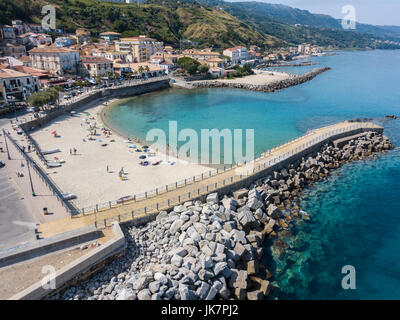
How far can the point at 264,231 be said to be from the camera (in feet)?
67.7

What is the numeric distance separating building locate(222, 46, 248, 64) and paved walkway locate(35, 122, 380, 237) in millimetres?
100780

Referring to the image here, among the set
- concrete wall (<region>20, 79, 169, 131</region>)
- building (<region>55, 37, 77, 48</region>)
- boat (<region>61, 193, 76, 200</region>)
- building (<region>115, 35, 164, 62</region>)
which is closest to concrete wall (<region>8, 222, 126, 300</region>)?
boat (<region>61, 193, 76, 200</region>)

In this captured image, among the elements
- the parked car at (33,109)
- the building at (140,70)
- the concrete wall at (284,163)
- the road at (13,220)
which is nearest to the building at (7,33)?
the building at (140,70)

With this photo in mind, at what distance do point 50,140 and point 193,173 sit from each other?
20.5m

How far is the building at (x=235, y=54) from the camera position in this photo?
12406 centimetres

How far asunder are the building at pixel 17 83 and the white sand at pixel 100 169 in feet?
44.0

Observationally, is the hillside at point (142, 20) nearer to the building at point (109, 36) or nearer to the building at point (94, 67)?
the building at point (109, 36)

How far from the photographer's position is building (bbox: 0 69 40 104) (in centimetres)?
4666

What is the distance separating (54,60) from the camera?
68.8 m

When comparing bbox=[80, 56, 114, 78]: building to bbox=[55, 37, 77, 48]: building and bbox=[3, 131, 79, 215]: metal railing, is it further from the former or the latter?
bbox=[3, 131, 79, 215]: metal railing

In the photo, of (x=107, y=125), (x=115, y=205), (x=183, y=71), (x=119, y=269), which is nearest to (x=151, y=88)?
(x=183, y=71)

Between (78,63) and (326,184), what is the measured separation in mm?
67659

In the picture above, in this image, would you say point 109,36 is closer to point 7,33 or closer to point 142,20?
point 7,33
